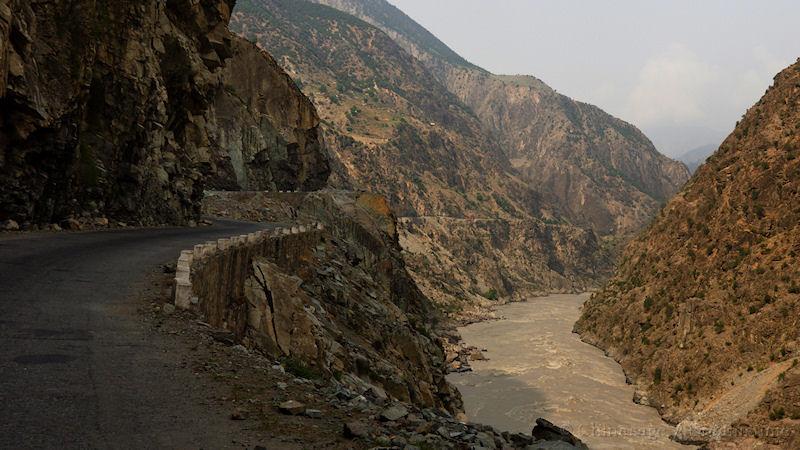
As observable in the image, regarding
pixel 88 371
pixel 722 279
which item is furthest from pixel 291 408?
pixel 722 279

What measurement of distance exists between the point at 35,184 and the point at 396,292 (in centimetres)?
2673

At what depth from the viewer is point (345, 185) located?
11762 cm

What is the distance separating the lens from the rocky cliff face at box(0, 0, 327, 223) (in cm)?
1827

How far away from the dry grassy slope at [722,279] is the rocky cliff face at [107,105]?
35568 mm

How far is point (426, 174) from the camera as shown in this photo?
149000mm

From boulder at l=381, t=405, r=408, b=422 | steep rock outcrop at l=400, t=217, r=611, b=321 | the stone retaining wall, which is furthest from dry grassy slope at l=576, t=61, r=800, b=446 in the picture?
steep rock outcrop at l=400, t=217, r=611, b=321

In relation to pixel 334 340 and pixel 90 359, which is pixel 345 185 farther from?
pixel 90 359

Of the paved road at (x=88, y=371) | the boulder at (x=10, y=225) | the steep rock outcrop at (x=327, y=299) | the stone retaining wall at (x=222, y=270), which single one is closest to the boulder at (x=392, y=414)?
the paved road at (x=88, y=371)

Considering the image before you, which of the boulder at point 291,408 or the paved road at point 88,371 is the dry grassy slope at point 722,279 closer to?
the boulder at point 291,408

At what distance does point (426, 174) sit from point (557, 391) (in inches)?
4159

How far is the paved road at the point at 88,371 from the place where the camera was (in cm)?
630

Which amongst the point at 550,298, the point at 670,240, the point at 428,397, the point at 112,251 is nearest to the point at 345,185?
the point at 550,298

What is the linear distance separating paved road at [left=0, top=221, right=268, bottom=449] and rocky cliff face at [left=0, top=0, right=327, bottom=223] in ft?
21.5

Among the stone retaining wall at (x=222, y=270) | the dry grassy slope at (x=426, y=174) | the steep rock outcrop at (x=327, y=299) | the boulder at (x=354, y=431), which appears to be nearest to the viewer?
the boulder at (x=354, y=431)
